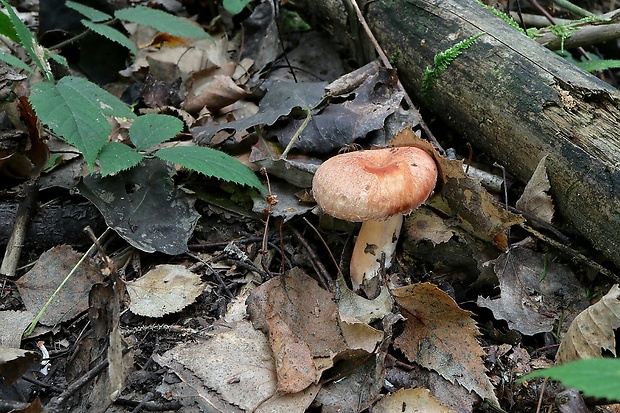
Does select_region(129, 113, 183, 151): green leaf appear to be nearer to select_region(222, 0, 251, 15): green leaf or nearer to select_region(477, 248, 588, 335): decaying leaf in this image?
select_region(222, 0, 251, 15): green leaf

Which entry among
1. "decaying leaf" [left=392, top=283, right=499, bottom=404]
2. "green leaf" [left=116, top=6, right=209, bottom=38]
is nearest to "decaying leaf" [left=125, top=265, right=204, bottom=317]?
"decaying leaf" [left=392, top=283, right=499, bottom=404]

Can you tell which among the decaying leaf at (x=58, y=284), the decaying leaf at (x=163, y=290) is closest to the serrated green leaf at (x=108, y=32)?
the decaying leaf at (x=58, y=284)

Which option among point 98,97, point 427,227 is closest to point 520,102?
point 427,227

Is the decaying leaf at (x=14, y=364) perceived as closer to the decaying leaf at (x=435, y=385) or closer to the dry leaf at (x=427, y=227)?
the decaying leaf at (x=435, y=385)

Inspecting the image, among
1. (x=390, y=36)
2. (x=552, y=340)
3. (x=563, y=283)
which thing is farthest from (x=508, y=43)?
(x=552, y=340)

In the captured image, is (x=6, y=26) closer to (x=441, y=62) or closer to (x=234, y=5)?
(x=234, y=5)

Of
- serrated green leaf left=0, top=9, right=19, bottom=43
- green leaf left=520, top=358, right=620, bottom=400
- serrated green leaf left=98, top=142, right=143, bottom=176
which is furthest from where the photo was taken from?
serrated green leaf left=0, top=9, right=19, bottom=43
